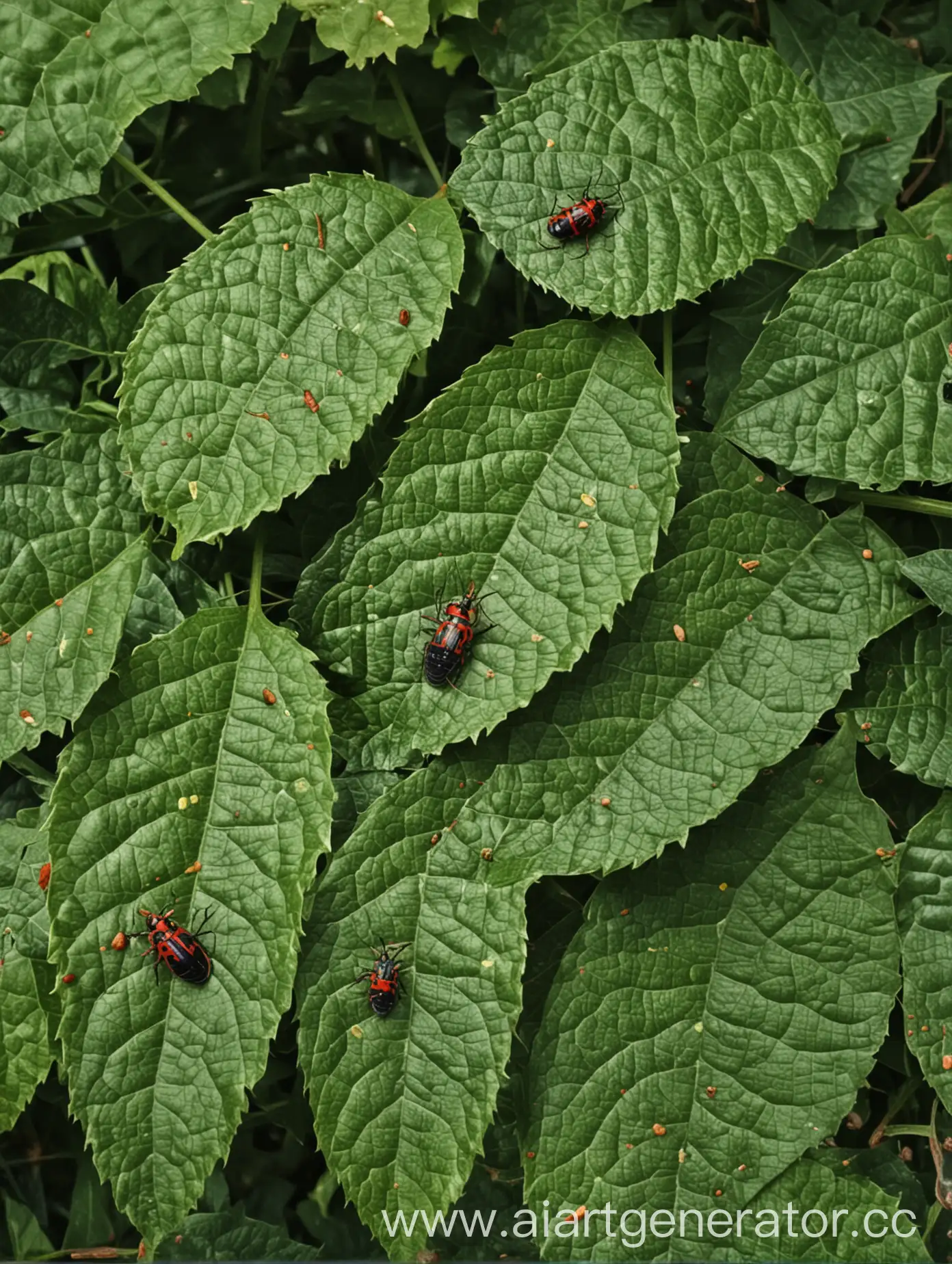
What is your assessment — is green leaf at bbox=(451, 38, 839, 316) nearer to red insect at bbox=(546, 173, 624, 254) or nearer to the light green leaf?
red insect at bbox=(546, 173, 624, 254)

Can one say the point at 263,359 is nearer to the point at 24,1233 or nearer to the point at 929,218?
the point at 929,218

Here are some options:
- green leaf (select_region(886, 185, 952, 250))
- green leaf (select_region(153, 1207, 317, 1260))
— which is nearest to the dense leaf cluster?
green leaf (select_region(886, 185, 952, 250))

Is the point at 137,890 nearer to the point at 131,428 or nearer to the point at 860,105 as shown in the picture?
the point at 131,428

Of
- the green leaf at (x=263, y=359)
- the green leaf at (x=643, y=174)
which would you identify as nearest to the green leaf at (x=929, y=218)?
the green leaf at (x=643, y=174)

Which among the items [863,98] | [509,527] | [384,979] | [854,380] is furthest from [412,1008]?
[863,98]

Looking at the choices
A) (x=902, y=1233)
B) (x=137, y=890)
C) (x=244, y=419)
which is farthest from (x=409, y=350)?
(x=902, y=1233)

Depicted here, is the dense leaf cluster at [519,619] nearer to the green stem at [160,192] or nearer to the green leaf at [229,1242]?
the green stem at [160,192]
